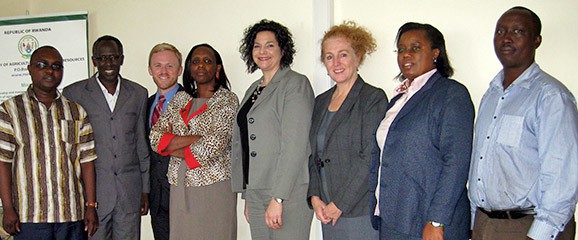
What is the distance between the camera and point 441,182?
1933 mm

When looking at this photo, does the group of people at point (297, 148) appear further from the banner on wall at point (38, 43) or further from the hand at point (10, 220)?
the banner on wall at point (38, 43)

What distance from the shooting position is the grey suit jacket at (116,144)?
9.66 ft

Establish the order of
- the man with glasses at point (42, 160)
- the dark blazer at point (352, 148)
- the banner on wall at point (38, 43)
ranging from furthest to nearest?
the banner on wall at point (38, 43) < the man with glasses at point (42, 160) < the dark blazer at point (352, 148)

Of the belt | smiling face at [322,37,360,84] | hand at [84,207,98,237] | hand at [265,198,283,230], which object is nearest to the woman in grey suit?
hand at [265,198,283,230]

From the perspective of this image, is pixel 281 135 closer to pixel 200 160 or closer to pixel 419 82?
pixel 200 160

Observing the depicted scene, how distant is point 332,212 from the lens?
236 centimetres

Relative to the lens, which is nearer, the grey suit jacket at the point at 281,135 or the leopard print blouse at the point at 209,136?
the grey suit jacket at the point at 281,135

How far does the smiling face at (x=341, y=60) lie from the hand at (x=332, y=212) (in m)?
0.63

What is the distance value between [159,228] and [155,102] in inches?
32.7

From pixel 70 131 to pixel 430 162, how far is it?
1947 millimetres

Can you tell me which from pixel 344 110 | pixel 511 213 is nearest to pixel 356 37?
pixel 344 110

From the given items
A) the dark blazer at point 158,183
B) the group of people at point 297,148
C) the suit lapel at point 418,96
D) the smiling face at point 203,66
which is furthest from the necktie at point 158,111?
the suit lapel at point 418,96

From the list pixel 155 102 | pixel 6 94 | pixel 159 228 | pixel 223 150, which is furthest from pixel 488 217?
pixel 6 94

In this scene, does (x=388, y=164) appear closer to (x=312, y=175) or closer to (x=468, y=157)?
(x=468, y=157)
